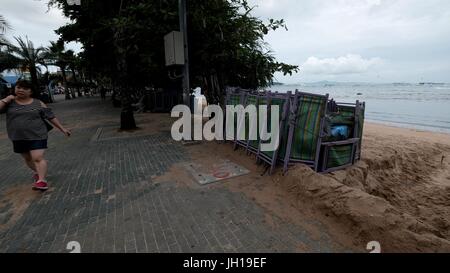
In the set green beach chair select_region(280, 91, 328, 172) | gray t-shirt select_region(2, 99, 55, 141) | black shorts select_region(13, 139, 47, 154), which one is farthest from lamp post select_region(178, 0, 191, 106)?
black shorts select_region(13, 139, 47, 154)

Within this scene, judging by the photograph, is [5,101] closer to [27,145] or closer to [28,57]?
[27,145]

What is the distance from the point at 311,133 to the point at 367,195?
143 cm

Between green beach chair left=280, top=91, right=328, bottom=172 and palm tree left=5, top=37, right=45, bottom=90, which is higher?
palm tree left=5, top=37, right=45, bottom=90

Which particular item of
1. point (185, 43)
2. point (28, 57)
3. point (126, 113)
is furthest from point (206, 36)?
point (28, 57)

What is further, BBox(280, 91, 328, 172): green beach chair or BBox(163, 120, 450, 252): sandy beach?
BBox(280, 91, 328, 172): green beach chair

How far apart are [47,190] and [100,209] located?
1475mm

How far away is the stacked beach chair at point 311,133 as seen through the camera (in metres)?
4.23

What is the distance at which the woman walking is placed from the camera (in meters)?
3.73

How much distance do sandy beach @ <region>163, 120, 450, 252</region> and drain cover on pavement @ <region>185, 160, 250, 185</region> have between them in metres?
0.18

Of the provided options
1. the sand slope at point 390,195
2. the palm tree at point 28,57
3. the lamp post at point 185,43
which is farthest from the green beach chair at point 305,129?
the palm tree at point 28,57

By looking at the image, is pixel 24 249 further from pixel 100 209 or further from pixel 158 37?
pixel 158 37

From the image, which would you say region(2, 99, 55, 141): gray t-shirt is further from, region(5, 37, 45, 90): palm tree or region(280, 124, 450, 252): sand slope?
region(5, 37, 45, 90): palm tree

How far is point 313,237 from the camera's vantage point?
2795 mm
